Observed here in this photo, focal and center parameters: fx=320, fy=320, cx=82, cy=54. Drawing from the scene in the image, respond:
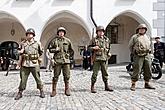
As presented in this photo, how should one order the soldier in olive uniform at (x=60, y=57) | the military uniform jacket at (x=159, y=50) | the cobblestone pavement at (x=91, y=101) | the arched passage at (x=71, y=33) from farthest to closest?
the arched passage at (x=71, y=33)
the military uniform jacket at (x=159, y=50)
the soldier in olive uniform at (x=60, y=57)
the cobblestone pavement at (x=91, y=101)

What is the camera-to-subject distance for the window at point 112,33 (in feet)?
74.5

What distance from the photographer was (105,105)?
6.64 m

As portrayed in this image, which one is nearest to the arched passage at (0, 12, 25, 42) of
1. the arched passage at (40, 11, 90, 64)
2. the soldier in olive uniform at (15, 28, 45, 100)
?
the arched passage at (40, 11, 90, 64)

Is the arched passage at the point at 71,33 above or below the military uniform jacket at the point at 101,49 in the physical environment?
above

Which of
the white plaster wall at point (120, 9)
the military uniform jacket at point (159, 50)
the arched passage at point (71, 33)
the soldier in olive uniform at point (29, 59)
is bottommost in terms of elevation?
the soldier in olive uniform at point (29, 59)

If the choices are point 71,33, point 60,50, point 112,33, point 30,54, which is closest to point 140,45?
point 60,50

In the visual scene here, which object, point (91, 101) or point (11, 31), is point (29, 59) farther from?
point (11, 31)

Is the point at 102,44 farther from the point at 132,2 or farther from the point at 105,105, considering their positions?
the point at 132,2

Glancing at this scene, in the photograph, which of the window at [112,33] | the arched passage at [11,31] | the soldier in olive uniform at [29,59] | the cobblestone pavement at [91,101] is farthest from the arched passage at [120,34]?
the soldier in olive uniform at [29,59]

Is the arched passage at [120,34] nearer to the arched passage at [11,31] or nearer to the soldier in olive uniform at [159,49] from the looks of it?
the arched passage at [11,31]

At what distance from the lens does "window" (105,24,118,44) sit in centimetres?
2270

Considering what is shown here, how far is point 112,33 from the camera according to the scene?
22.9 m

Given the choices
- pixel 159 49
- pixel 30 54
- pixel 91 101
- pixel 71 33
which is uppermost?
pixel 71 33

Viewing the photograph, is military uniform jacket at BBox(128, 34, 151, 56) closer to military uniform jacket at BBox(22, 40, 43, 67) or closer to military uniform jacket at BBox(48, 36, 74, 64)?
military uniform jacket at BBox(48, 36, 74, 64)
